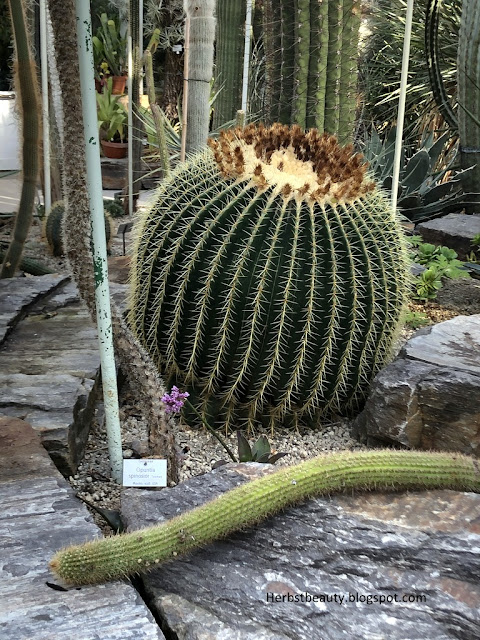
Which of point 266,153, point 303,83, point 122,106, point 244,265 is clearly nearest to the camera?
point 244,265

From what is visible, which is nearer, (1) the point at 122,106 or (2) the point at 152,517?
(2) the point at 152,517

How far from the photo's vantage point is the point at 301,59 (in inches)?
172

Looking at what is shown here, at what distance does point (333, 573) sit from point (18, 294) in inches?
88.8

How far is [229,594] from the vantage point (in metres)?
1.34

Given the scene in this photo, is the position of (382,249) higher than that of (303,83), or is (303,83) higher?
(303,83)

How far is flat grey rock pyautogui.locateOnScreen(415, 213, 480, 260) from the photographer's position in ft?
16.5

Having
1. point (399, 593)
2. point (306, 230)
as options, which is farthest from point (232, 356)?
point (399, 593)

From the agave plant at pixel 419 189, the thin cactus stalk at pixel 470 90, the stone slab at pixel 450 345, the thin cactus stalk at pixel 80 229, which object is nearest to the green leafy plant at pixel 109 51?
the agave plant at pixel 419 189

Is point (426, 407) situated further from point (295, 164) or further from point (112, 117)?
point (112, 117)

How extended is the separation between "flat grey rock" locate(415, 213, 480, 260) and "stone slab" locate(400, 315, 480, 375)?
2180 millimetres

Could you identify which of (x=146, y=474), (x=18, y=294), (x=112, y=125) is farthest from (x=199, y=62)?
(x=112, y=125)

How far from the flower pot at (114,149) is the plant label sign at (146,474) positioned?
786cm

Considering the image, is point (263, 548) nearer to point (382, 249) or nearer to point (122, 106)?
point (382, 249)

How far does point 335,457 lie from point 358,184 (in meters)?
1.16
